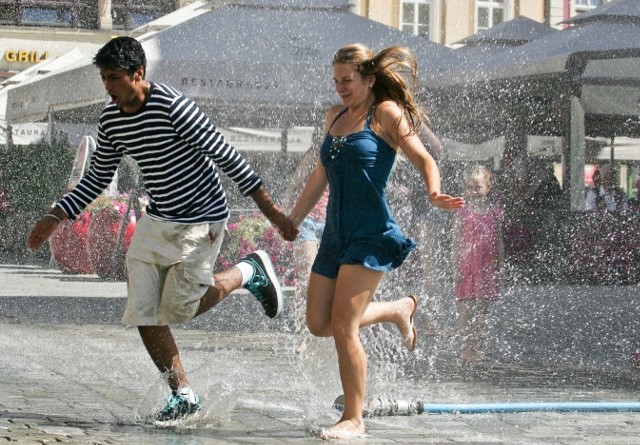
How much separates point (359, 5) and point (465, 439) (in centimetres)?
3458

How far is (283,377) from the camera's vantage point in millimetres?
7559

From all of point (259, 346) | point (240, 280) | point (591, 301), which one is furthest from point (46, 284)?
point (240, 280)

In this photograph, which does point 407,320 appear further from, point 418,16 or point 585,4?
point 585,4

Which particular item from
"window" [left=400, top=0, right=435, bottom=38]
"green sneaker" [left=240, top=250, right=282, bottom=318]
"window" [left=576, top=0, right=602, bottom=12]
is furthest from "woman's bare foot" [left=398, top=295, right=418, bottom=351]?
"window" [left=576, top=0, right=602, bottom=12]

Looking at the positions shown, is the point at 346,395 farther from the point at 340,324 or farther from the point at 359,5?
the point at 359,5

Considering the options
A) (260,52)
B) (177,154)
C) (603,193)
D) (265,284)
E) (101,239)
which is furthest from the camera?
(603,193)

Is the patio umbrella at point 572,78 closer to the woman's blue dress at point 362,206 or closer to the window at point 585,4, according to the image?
the woman's blue dress at point 362,206

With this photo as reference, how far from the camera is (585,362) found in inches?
346

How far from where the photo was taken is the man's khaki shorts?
573 centimetres

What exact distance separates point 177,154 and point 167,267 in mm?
460

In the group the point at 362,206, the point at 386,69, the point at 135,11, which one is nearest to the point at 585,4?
the point at 135,11

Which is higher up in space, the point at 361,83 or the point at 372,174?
the point at 361,83

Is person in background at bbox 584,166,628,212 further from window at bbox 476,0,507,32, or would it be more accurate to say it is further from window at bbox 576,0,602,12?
window at bbox 576,0,602,12

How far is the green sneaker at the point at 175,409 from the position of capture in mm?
5688
